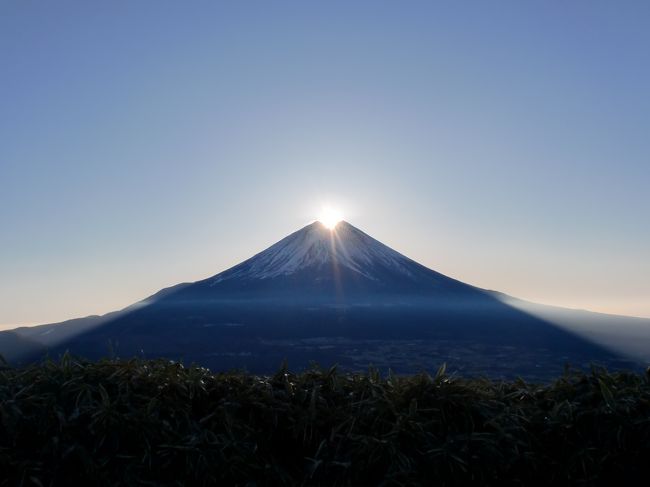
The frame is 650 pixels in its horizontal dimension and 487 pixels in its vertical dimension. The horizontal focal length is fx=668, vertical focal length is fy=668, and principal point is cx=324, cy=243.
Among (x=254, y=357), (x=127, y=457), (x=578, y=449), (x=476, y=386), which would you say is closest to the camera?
(x=127, y=457)

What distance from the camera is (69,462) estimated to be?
118 inches

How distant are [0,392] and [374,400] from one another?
1.84 metres

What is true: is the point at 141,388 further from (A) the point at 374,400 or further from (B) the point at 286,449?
(A) the point at 374,400

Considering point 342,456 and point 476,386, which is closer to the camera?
point 342,456

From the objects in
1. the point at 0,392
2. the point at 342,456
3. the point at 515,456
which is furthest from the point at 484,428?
the point at 0,392

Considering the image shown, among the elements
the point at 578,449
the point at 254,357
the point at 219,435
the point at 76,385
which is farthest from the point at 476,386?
the point at 254,357

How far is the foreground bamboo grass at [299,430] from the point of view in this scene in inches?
118

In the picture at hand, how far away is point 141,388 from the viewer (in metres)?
3.34

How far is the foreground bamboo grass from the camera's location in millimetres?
3008

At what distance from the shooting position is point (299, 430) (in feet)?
10.6

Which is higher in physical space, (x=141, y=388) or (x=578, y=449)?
(x=141, y=388)

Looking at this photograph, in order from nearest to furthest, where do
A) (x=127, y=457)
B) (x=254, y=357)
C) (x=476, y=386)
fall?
(x=127, y=457) → (x=476, y=386) → (x=254, y=357)

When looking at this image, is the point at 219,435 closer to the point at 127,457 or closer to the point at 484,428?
the point at 127,457

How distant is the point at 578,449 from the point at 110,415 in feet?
7.29
